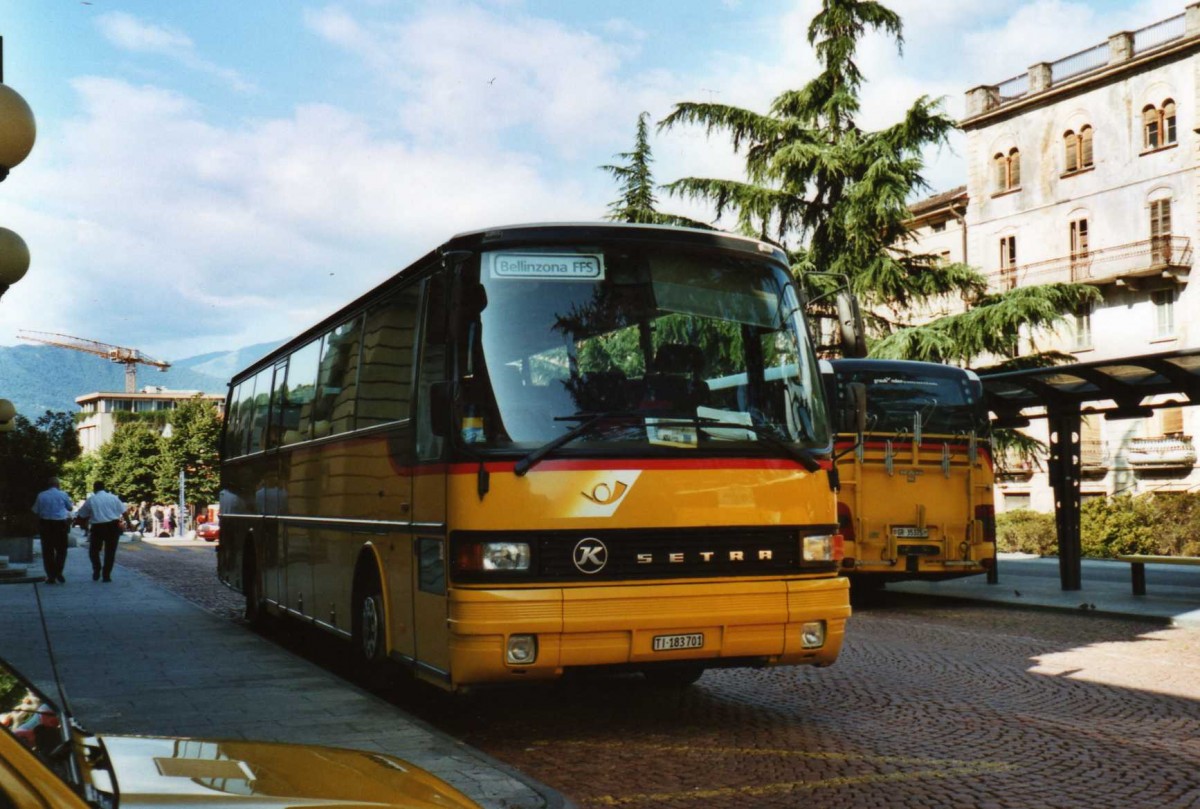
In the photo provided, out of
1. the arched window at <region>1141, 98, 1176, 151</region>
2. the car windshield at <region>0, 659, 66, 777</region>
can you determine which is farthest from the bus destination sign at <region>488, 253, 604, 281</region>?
the arched window at <region>1141, 98, 1176, 151</region>

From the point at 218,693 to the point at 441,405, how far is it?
3.23 metres

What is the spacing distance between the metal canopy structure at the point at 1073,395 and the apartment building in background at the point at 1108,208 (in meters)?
25.0

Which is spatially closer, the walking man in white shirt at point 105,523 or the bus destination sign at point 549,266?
the bus destination sign at point 549,266

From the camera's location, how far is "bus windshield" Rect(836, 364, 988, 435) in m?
16.8

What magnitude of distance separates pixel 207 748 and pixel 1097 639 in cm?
1176

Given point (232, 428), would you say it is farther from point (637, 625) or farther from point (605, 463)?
point (637, 625)

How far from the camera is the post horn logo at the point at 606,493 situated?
7.31 metres

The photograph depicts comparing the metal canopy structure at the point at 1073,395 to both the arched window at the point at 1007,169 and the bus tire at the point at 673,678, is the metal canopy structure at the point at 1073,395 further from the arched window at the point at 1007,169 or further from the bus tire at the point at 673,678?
the arched window at the point at 1007,169

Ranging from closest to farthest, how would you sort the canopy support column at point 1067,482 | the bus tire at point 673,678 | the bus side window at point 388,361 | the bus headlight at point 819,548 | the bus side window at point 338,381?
the bus headlight at point 819,548 → the bus side window at point 388,361 → the bus tire at point 673,678 → the bus side window at point 338,381 → the canopy support column at point 1067,482

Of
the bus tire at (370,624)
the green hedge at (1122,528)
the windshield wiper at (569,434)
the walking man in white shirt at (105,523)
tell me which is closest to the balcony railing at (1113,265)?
the green hedge at (1122,528)

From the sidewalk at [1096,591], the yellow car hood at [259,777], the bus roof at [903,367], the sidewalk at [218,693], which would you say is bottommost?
the sidewalk at [218,693]

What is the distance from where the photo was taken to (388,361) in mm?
8969

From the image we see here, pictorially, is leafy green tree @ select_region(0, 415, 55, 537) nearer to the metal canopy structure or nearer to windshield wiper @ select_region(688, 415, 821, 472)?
the metal canopy structure

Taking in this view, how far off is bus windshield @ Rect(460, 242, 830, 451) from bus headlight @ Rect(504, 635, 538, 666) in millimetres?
1065
